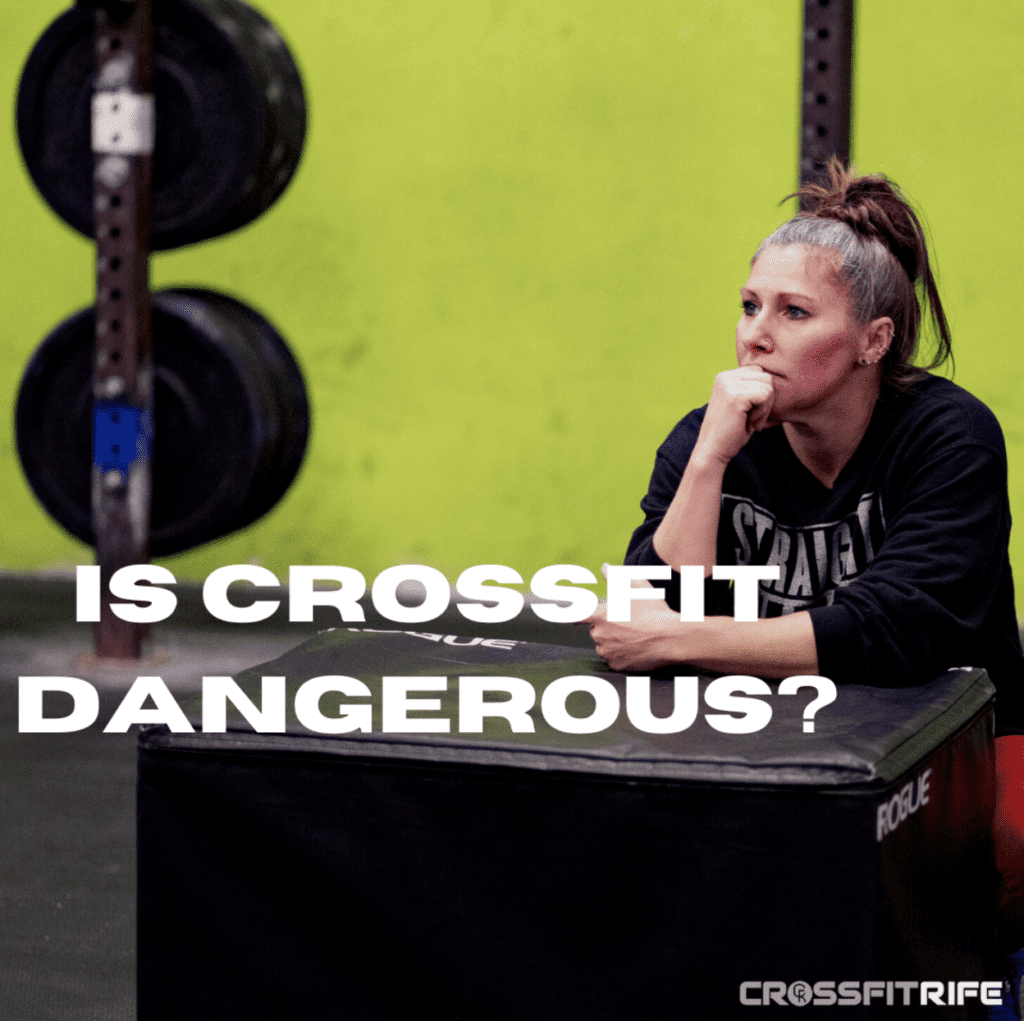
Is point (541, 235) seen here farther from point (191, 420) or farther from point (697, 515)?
point (697, 515)

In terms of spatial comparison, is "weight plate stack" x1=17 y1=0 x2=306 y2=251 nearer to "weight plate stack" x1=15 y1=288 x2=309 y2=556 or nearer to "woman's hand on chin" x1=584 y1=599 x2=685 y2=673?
"weight plate stack" x1=15 y1=288 x2=309 y2=556

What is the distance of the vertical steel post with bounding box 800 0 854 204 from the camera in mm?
2094

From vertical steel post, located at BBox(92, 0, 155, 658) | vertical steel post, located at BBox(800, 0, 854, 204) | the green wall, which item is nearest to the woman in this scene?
vertical steel post, located at BBox(800, 0, 854, 204)

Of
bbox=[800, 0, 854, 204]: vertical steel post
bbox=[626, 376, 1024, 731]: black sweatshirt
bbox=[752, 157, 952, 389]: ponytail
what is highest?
bbox=[800, 0, 854, 204]: vertical steel post

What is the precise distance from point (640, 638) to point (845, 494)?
211 millimetres

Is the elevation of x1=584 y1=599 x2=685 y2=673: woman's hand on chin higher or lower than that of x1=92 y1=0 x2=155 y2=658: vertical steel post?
lower

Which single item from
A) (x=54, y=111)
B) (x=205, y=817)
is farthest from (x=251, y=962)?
(x=54, y=111)

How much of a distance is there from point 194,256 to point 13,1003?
8.06ft

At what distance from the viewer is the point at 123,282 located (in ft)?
9.12

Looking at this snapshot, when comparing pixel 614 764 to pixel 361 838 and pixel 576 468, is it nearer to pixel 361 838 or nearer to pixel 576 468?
pixel 361 838

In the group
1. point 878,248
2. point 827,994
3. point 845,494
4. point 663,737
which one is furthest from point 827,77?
point 827,994

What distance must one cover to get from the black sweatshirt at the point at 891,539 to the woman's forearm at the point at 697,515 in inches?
1.3

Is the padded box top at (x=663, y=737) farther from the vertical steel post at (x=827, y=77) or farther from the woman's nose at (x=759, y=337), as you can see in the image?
the vertical steel post at (x=827, y=77)

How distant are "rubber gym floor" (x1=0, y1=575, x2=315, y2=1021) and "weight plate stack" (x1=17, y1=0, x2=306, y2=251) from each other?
0.88 meters
